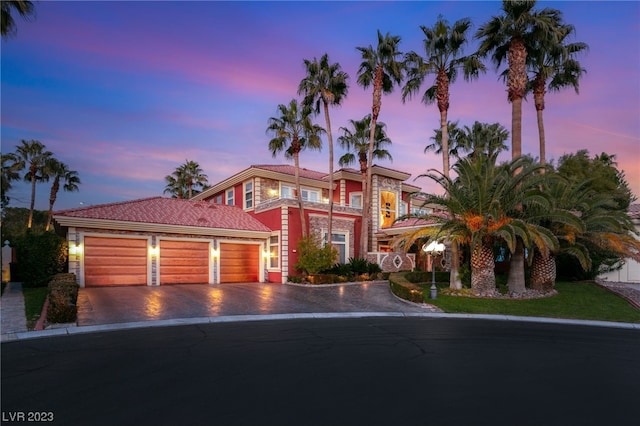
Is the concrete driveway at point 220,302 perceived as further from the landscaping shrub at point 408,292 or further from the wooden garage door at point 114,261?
the wooden garage door at point 114,261

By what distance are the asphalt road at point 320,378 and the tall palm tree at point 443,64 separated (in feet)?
43.1

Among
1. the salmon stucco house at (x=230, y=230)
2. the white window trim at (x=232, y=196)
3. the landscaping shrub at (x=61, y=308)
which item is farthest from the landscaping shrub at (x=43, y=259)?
the white window trim at (x=232, y=196)

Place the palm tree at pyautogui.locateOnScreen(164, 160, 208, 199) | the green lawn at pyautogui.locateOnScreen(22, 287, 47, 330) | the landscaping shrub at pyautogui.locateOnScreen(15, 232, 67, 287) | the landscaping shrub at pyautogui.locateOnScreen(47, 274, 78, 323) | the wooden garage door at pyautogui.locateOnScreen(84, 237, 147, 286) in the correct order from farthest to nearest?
the palm tree at pyautogui.locateOnScreen(164, 160, 208, 199)
the wooden garage door at pyautogui.locateOnScreen(84, 237, 147, 286)
the landscaping shrub at pyautogui.locateOnScreen(15, 232, 67, 287)
the green lawn at pyautogui.locateOnScreen(22, 287, 47, 330)
the landscaping shrub at pyautogui.locateOnScreen(47, 274, 78, 323)

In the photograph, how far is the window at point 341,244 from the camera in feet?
87.6

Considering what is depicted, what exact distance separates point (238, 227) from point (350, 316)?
12.4m

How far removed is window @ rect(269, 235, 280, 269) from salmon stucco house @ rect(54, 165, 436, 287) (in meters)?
0.06

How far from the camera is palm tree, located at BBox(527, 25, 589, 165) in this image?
22000mm

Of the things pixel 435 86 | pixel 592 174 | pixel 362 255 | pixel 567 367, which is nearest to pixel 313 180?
pixel 362 255

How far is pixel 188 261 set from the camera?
73.7 ft

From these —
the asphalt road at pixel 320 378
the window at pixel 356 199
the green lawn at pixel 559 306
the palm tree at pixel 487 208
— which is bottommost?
the green lawn at pixel 559 306

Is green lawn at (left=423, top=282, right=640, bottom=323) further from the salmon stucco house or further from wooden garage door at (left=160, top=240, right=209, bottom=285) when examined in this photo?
wooden garage door at (left=160, top=240, right=209, bottom=285)

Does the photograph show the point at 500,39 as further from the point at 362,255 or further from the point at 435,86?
the point at 362,255

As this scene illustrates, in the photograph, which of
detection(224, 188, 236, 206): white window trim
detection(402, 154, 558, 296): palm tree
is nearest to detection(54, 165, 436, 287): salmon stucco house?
detection(224, 188, 236, 206): white window trim

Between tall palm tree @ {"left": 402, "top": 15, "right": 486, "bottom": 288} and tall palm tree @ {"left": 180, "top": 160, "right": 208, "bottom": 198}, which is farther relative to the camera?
tall palm tree @ {"left": 180, "top": 160, "right": 208, "bottom": 198}
